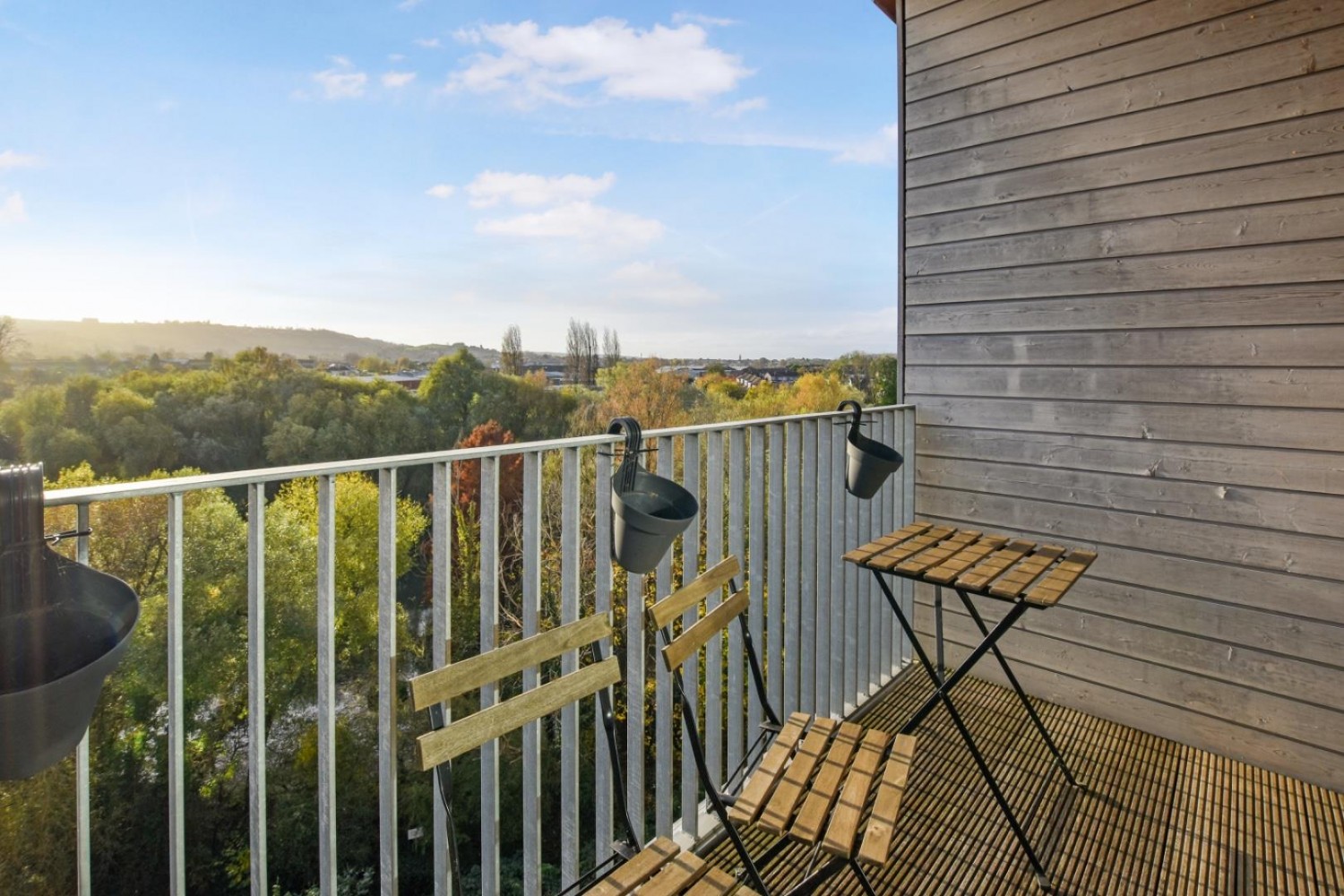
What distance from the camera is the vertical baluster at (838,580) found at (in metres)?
2.67

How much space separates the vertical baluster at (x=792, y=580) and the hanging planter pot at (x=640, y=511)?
882 millimetres

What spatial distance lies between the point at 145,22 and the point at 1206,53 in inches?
859

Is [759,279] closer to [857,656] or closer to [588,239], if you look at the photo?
[588,239]

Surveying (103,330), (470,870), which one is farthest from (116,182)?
(470,870)

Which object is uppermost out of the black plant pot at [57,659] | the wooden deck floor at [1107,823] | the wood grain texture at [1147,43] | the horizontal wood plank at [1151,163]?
the wood grain texture at [1147,43]

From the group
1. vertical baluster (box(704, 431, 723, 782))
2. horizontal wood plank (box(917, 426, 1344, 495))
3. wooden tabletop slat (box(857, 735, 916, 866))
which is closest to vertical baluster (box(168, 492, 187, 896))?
wooden tabletop slat (box(857, 735, 916, 866))

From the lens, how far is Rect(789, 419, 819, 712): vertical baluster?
8.23 feet

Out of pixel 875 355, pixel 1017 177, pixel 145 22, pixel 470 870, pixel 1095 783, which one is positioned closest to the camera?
pixel 1095 783

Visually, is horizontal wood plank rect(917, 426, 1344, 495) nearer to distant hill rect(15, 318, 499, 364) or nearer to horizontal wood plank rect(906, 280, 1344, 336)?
horizontal wood plank rect(906, 280, 1344, 336)

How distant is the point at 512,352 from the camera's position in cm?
1664

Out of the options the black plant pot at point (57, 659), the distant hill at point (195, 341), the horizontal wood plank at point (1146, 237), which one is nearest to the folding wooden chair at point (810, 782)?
the black plant pot at point (57, 659)

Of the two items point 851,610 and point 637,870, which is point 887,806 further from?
point 851,610

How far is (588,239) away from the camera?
64.6 ft

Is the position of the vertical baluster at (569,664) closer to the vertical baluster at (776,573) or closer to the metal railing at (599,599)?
the metal railing at (599,599)
